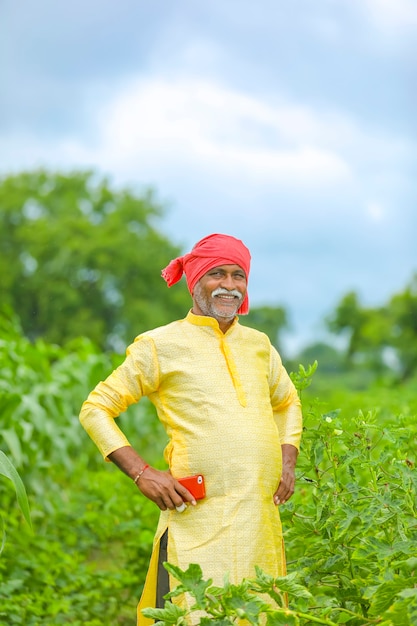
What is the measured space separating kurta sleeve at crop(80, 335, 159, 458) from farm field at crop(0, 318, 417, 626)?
0.47 metres

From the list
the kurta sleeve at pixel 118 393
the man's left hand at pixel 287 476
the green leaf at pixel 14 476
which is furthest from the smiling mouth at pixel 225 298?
the green leaf at pixel 14 476

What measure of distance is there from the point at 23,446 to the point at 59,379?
216 cm

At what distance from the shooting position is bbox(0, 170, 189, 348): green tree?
33.0 metres

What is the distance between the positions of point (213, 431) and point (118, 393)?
0.30 metres

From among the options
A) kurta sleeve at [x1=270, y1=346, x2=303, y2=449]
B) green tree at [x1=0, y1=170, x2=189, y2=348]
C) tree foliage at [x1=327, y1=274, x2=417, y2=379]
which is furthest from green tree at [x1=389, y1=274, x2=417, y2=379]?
kurta sleeve at [x1=270, y1=346, x2=303, y2=449]

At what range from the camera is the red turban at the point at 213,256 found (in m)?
2.92

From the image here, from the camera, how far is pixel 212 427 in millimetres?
2816

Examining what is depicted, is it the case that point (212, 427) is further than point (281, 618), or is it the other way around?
point (212, 427)

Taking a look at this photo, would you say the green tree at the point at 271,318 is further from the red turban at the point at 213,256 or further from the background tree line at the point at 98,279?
the red turban at the point at 213,256

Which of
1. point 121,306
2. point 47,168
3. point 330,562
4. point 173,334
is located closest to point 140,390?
point 173,334

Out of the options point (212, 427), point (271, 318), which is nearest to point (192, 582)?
point (212, 427)

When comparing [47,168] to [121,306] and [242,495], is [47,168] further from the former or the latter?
[242,495]

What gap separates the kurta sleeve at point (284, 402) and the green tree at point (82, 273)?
94.8 feet

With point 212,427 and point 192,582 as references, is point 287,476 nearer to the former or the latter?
point 212,427
